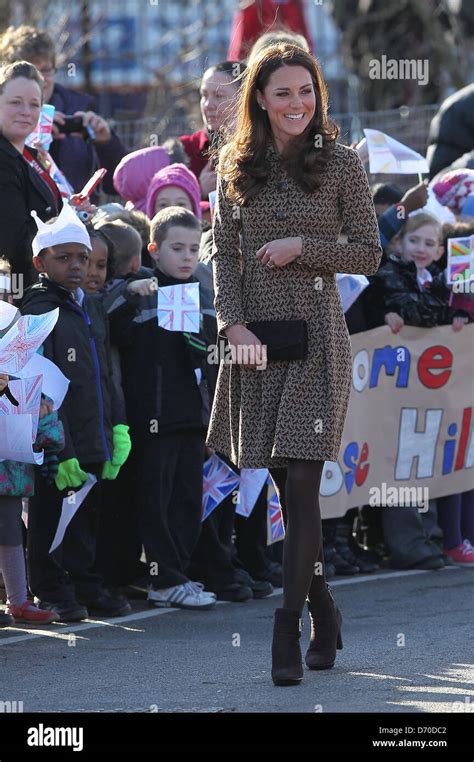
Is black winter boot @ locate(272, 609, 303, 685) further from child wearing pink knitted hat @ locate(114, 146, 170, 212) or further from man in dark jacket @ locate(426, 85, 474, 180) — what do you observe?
man in dark jacket @ locate(426, 85, 474, 180)

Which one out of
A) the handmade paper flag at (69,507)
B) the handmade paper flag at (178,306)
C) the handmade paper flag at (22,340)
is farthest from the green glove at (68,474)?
the handmade paper flag at (178,306)

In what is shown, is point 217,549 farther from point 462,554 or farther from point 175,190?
point 175,190

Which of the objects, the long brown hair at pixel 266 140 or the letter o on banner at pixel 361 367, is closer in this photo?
the long brown hair at pixel 266 140

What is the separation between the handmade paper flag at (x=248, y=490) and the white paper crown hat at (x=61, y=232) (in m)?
1.62

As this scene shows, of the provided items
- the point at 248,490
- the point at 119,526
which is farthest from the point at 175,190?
the point at 119,526

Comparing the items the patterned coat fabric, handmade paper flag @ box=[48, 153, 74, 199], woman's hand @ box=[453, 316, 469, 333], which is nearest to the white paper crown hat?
handmade paper flag @ box=[48, 153, 74, 199]

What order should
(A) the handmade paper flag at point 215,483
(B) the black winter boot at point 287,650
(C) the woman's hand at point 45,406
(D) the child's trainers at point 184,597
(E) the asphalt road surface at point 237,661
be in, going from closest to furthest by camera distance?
(E) the asphalt road surface at point 237,661, (B) the black winter boot at point 287,650, (C) the woman's hand at point 45,406, (D) the child's trainers at point 184,597, (A) the handmade paper flag at point 215,483

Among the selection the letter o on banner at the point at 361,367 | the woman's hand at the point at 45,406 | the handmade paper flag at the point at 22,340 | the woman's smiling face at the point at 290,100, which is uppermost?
the woman's smiling face at the point at 290,100

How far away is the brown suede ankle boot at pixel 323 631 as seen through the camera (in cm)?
599

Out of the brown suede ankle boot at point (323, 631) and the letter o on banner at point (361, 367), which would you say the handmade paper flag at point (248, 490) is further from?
the brown suede ankle boot at point (323, 631)

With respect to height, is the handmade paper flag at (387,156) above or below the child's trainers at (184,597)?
above

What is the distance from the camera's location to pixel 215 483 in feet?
27.4

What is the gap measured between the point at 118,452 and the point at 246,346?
1.97 metres

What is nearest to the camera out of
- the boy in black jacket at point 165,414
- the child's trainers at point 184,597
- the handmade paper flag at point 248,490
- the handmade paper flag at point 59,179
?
the child's trainers at point 184,597
